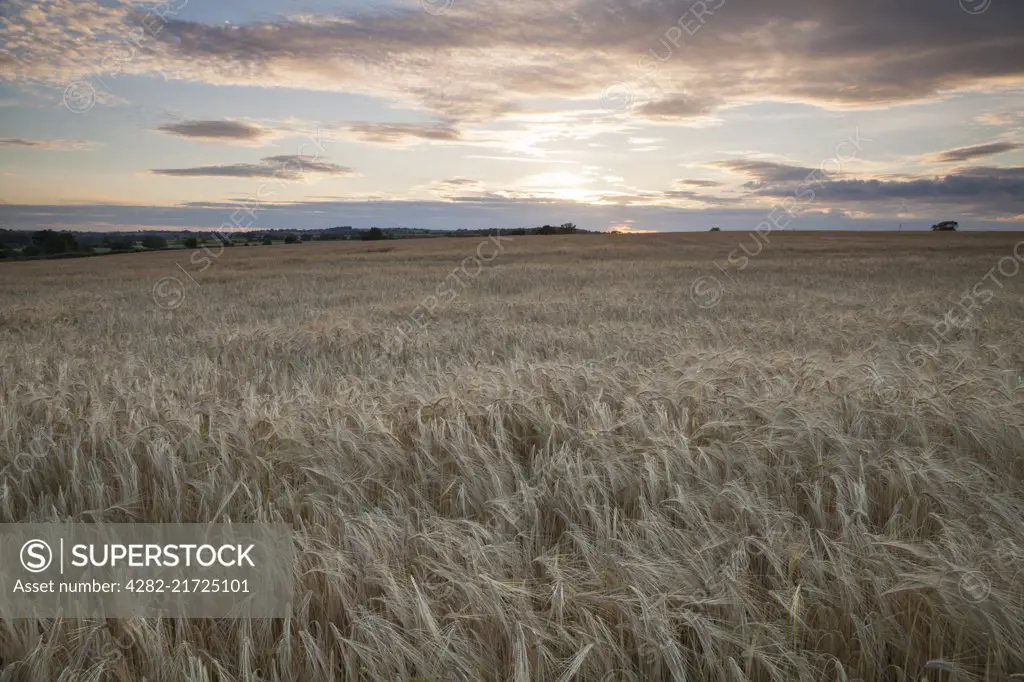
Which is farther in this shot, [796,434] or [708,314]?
[708,314]

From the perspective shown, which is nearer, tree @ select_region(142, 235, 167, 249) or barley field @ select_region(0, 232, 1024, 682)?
barley field @ select_region(0, 232, 1024, 682)

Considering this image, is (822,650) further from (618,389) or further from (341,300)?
(341,300)

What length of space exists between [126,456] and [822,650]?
3517mm

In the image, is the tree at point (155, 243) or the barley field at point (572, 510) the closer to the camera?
the barley field at point (572, 510)

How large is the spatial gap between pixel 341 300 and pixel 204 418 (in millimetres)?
14416

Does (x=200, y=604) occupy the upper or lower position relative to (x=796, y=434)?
lower

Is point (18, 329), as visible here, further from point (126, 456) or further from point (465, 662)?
point (465, 662)

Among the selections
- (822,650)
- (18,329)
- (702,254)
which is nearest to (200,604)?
(822,650)

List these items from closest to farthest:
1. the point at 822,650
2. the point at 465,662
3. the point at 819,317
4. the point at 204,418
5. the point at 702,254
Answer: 1. the point at 465,662
2. the point at 822,650
3. the point at 204,418
4. the point at 819,317
5. the point at 702,254

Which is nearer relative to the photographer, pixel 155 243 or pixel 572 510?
pixel 572 510

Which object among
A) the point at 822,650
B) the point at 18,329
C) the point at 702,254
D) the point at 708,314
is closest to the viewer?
the point at 822,650

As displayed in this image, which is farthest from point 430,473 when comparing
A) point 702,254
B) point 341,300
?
point 702,254

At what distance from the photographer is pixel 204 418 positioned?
427 centimetres

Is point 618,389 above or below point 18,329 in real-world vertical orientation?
above
